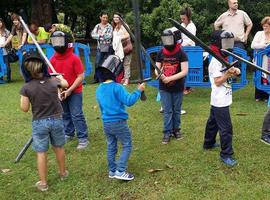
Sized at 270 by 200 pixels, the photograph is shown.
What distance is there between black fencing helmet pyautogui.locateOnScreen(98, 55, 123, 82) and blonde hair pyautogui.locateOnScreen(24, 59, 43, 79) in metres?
0.61

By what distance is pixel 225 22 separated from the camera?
9281 millimetres

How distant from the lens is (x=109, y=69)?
4.73m

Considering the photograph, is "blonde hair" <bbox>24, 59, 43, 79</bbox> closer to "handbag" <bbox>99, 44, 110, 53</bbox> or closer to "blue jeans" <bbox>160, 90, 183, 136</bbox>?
"blue jeans" <bbox>160, 90, 183, 136</bbox>

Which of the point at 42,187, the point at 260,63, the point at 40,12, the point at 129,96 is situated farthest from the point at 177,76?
the point at 40,12

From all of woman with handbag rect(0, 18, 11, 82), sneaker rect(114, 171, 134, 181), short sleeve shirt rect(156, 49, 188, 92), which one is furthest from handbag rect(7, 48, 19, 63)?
sneaker rect(114, 171, 134, 181)

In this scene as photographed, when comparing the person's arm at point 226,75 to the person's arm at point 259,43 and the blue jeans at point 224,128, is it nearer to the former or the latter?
the blue jeans at point 224,128

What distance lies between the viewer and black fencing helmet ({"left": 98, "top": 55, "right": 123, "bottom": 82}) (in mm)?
4738

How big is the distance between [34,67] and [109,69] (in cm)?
76

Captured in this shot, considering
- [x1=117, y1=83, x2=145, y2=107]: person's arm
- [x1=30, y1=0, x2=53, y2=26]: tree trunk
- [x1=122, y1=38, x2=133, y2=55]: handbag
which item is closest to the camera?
[x1=117, y1=83, x2=145, y2=107]: person's arm

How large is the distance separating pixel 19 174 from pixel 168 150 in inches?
73.7

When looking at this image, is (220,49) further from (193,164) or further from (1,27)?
(1,27)

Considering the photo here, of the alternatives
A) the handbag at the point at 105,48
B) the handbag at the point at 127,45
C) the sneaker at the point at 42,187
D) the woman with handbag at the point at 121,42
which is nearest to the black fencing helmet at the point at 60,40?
the sneaker at the point at 42,187

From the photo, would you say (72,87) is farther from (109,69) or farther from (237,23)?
(237,23)

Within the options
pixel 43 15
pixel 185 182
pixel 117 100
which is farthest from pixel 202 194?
pixel 43 15
